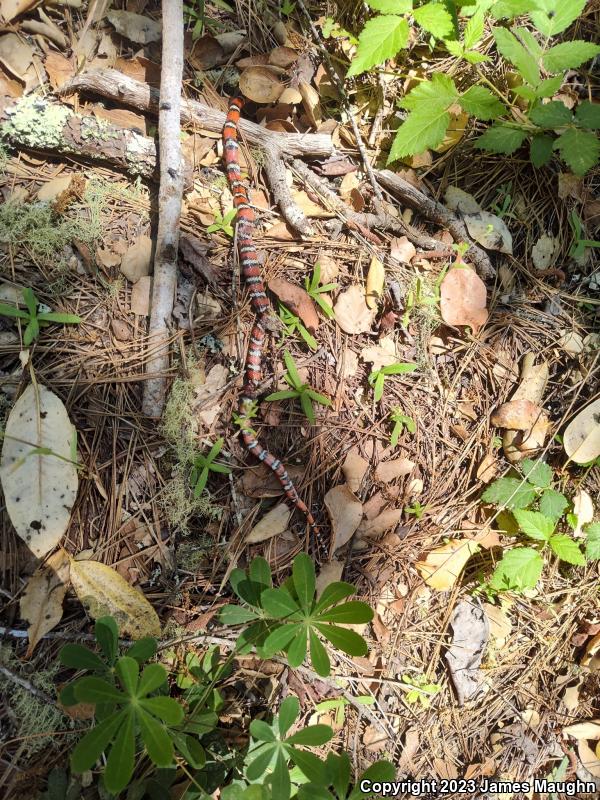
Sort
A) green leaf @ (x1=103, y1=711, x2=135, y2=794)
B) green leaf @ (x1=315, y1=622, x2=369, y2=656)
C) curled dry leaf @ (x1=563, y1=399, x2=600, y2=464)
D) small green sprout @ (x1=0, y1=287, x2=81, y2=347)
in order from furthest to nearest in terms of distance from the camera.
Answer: curled dry leaf @ (x1=563, y1=399, x2=600, y2=464) → small green sprout @ (x1=0, y1=287, x2=81, y2=347) → green leaf @ (x1=315, y1=622, x2=369, y2=656) → green leaf @ (x1=103, y1=711, x2=135, y2=794)

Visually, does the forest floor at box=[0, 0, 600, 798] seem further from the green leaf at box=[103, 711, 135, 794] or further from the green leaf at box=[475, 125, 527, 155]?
the green leaf at box=[103, 711, 135, 794]

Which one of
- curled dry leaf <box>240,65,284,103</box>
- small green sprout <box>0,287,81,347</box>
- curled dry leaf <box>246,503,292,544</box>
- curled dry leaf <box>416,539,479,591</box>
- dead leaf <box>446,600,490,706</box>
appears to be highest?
curled dry leaf <box>240,65,284,103</box>

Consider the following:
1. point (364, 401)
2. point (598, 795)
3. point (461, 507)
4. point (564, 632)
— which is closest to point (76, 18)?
point (364, 401)

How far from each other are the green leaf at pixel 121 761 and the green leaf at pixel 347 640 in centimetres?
63

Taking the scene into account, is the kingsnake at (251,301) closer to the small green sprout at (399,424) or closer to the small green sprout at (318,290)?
the small green sprout at (318,290)

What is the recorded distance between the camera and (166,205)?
8.06 feet

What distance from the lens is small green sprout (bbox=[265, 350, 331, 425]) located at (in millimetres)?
2508

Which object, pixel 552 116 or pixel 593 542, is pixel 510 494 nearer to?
Result: pixel 593 542

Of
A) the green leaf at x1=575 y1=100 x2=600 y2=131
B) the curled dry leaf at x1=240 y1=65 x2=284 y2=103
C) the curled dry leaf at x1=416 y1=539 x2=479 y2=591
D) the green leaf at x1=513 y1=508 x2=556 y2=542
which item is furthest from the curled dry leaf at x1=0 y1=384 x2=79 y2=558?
the green leaf at x1=575 y1=100 x2=600 y2=131

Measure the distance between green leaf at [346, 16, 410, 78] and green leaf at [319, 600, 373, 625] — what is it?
7.92 feet

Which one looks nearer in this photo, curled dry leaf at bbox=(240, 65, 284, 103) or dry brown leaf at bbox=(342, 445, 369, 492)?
dry brown leaf at bbox=(342, 445, 369, 492)

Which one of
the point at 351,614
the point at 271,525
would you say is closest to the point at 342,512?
the point at 271,525

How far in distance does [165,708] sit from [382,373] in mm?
1761

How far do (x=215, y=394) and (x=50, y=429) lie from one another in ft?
2.47
